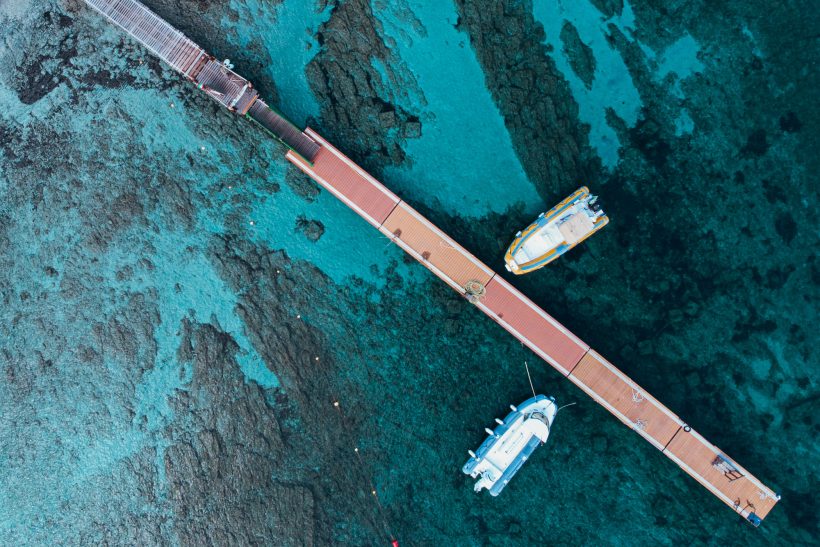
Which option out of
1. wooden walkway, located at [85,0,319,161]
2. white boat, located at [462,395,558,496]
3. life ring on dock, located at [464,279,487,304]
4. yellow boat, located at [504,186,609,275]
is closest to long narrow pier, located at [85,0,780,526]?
life ring on dock, located at [464,279,487,304]

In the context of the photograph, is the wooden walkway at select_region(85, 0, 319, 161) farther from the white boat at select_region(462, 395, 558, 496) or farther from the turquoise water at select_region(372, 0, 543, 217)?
the white boat at select_region(462, 395, 558, 496)

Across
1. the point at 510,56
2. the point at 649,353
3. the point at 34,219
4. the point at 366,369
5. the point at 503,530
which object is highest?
the point at 510,56

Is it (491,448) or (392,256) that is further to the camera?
(392,256)

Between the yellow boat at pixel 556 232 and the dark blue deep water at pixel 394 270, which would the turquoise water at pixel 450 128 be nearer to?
the dark blue deep water at pixel 394 270

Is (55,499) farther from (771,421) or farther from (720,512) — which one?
(771,421)

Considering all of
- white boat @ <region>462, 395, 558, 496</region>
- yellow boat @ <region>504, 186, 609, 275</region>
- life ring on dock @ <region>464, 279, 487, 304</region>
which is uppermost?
yellow boat @ <region>504, 186, 609, 275</region>

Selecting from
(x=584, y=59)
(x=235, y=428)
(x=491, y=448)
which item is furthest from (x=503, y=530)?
(x=584, y=59)
